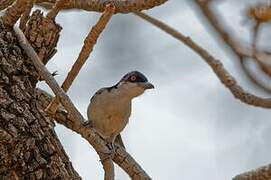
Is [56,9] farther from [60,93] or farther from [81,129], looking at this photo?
[81,129]

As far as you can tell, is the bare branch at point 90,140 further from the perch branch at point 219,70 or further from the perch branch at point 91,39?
the perch branch at point 219,70

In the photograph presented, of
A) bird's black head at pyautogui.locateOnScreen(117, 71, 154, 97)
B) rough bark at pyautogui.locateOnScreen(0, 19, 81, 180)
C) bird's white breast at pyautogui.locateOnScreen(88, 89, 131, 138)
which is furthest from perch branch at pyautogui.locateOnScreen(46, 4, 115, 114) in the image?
bird's black head at pyautogui.locateOnScreen(117, 71, 154, 97)

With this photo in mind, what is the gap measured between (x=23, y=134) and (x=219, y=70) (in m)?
1.30

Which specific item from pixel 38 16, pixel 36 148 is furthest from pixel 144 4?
pixel 36 148

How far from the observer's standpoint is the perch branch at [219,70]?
2.41 meters

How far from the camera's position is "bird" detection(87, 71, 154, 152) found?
329 cm

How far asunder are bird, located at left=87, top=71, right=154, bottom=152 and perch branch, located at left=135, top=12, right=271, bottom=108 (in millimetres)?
455

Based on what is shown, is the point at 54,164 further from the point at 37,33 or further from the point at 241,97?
the point at 241,97

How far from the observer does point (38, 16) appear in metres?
1.92

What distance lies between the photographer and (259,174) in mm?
1748

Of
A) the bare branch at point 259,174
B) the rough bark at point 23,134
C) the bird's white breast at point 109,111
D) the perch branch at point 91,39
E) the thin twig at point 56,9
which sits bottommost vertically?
the bare branch at point 259,174

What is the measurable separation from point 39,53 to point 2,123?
0.42 meters

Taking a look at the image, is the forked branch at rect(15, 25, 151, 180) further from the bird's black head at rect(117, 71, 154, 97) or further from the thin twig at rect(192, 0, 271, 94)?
the bird's black head at rect(117, 71, 154, 97)

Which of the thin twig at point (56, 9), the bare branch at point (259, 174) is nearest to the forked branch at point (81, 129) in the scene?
the thin twig at point (56, 9)
